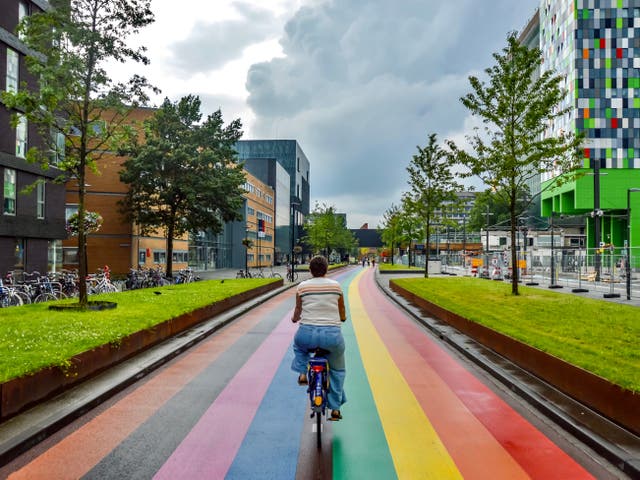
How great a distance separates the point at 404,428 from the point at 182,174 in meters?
28.9

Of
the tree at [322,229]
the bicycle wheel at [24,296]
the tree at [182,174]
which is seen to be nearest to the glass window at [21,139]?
the tree at [182,174]

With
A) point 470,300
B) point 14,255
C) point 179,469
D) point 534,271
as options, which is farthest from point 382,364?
point 534,271

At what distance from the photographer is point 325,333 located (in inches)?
203

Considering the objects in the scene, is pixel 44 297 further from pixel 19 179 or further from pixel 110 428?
pixel 110 428

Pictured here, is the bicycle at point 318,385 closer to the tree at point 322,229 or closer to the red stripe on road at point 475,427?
the red stripe on road at point 475,427

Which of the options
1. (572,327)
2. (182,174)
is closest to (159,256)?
(182,174)

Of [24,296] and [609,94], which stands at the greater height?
[609,94]

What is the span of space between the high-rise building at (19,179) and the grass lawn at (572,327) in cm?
1932

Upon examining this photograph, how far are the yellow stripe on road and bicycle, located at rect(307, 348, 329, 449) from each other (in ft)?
2.46

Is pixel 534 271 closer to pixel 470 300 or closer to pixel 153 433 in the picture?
pixel 470 300

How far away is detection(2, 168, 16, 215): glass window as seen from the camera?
23456mm

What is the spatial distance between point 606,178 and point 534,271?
41045 mm

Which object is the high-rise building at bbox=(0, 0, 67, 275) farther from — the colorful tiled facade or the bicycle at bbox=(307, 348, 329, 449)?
the colorful tiled facade

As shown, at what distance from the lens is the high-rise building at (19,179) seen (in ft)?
76.3
